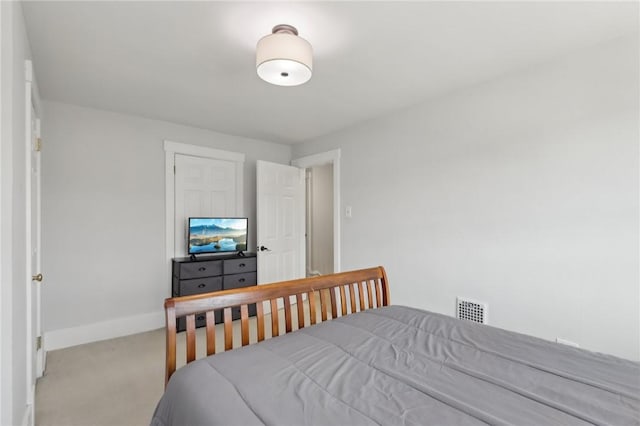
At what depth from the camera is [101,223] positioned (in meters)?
3.39

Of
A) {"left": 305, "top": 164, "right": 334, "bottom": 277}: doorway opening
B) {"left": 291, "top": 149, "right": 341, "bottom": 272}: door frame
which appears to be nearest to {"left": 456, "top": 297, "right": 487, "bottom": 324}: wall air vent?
{"left": 291, "top": 149, "right": 341, "bottom": 272}: door frame

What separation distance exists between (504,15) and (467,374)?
1.96m

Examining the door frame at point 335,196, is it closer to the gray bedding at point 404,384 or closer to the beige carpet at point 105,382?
the beige carpet at point 105,382

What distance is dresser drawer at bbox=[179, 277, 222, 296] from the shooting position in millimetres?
3545

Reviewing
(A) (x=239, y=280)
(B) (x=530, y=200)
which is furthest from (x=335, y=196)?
(B) (x=530, y=200)

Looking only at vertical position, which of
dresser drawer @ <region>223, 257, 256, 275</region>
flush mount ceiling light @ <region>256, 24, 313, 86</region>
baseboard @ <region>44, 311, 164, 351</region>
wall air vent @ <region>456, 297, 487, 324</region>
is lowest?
baseboard @ <region>44, 311, 164, 351</region>

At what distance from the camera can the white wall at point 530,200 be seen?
2.05 metres

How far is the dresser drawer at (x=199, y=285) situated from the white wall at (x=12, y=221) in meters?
1.73

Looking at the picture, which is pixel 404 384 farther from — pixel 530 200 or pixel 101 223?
pixel 101 223

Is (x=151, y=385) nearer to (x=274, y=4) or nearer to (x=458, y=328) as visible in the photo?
(x=458, y=328)

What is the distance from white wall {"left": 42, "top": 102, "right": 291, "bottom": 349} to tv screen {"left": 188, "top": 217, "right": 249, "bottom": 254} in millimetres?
394

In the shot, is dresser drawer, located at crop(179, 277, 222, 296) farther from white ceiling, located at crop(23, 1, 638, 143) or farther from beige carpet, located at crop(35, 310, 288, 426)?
white ceiling, located at crop(23, 1, 638, 143)

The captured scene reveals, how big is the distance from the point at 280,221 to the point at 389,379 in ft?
11.5

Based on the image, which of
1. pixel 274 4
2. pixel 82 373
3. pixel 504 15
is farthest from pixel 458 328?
pixel 82 373
